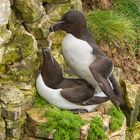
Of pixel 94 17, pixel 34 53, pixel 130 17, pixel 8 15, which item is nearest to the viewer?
pixel 8 15

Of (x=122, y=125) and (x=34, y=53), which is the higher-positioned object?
(x=34, y=53)

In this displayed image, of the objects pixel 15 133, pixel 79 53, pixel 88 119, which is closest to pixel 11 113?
pixel 15 133

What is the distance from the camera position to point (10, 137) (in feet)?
20.7

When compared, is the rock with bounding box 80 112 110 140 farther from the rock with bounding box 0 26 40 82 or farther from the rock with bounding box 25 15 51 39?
the rock with bounding box 25 15 51 39

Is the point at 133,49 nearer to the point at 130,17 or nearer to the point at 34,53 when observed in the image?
the point at 130,17

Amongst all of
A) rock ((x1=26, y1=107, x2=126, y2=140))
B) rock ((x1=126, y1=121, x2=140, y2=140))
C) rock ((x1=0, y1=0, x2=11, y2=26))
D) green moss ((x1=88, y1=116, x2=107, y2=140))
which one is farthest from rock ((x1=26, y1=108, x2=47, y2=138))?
rock ((x1=126, y1=121, x2=140, y2=140))

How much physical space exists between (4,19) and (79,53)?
845 mm

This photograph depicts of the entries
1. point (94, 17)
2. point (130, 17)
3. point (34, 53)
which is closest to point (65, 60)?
point (34, 53)

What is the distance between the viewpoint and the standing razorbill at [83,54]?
6.26m

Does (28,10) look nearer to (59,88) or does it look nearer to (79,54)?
(79,54)

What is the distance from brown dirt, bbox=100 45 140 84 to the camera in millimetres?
8352

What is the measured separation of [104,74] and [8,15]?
44.6 inches

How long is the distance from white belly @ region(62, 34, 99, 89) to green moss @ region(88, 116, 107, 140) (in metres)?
0.43

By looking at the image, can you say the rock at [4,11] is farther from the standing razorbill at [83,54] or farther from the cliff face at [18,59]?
the standing razorbill at [83,54]
